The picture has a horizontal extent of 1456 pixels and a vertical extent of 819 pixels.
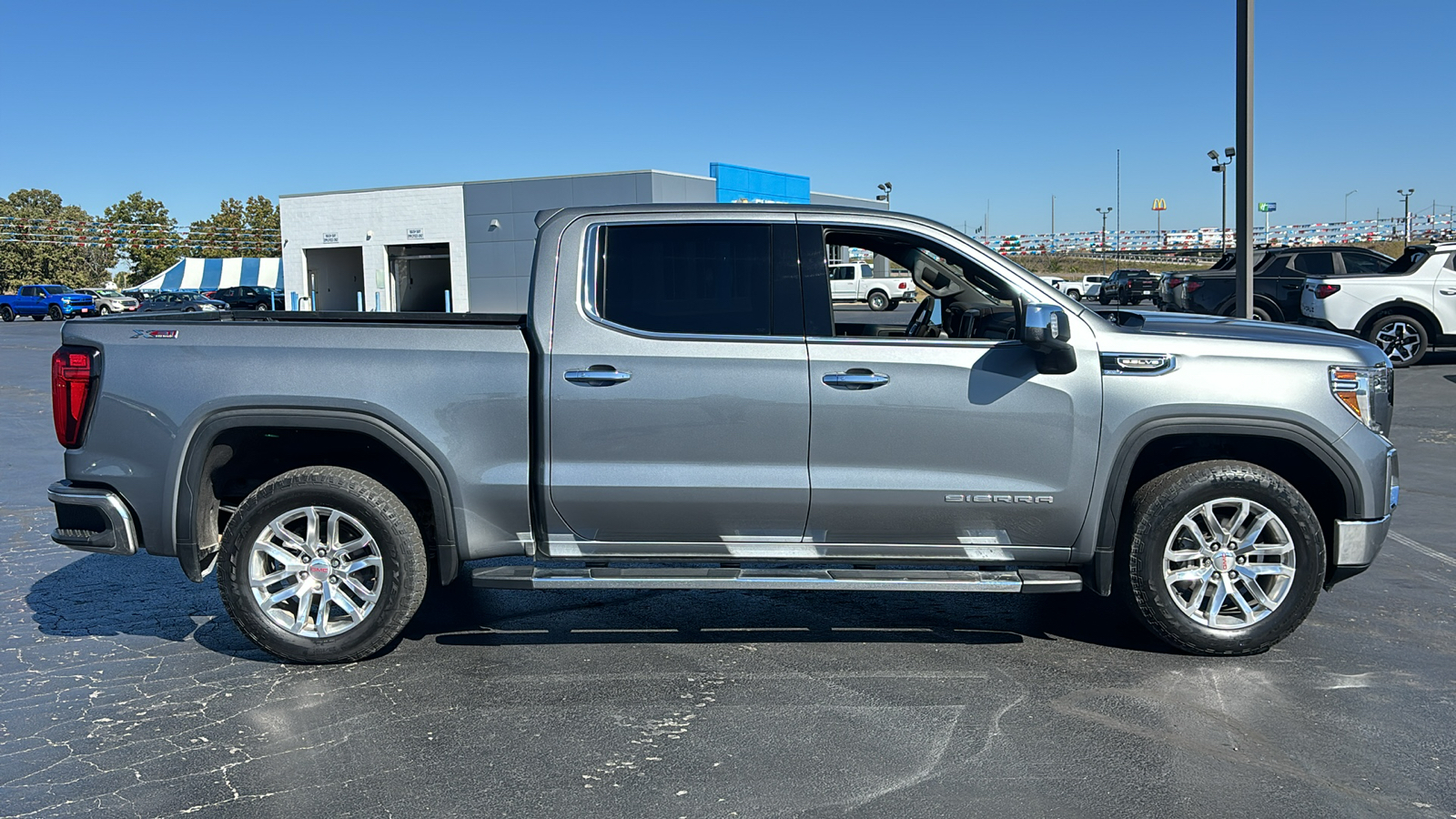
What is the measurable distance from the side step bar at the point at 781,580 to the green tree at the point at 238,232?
92618mm

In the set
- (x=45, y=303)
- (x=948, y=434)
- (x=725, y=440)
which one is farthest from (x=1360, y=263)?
(x=45, y=303)

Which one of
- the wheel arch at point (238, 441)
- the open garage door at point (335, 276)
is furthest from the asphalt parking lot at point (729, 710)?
the open garage door at point (335, 276)

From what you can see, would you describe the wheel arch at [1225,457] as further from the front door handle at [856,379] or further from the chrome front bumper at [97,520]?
the chrome front bumper at [97,520]

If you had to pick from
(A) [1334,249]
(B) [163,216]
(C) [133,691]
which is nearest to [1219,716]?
(C) [133,691]

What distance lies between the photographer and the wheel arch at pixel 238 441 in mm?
4910

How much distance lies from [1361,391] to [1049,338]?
1.47 m

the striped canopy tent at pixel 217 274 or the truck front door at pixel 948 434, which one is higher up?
the striped canopy tent at pixel 217 274

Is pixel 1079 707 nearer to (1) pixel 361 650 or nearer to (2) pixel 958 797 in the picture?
(2) pixel 958 797

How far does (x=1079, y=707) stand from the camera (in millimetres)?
4500

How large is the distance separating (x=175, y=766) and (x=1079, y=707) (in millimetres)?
3388

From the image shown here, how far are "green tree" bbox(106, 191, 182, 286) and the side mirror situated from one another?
3760 inches

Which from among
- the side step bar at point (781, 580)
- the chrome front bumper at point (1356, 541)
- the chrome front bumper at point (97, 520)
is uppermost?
the chrome front bumper at point (97, 520)

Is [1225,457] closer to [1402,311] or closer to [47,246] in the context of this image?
[1402,311]

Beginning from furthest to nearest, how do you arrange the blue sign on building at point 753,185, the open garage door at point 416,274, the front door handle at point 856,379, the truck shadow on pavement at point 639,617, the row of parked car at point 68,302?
1. the row of parked car at point 68,302
2. the open garage door at point 416,274
3. the blue sign on building at point 753,185
4. the truck shadow on pavement at point 639,617
5. the front door handle at point 856,379
